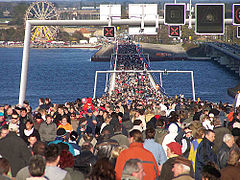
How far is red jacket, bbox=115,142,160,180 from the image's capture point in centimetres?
747

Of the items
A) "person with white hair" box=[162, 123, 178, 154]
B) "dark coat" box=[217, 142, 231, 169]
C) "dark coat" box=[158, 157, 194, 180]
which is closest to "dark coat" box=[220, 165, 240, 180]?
"dark coat" box=[158, 157, 194, 180]

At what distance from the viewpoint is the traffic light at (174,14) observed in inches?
896

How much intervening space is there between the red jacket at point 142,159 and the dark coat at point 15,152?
5.62 feet

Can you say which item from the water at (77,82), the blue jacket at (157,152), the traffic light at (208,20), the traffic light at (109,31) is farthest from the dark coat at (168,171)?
the water at (77,82)

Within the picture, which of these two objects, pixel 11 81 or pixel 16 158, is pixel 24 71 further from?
pixel 11 81

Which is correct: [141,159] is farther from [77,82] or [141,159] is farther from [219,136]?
[77,82]

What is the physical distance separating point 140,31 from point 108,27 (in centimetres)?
141

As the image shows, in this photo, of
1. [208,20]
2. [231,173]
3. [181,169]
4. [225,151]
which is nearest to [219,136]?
[225,151]

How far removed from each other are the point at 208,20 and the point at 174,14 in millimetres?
1408

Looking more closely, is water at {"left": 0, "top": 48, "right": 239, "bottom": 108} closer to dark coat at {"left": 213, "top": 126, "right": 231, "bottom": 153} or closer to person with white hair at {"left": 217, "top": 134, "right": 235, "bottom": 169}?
dark coat at {"left": 213, "top": 126, "right": 231, "bottom": 153}

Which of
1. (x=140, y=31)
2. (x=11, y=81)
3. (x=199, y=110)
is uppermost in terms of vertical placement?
(x=140, y=31)

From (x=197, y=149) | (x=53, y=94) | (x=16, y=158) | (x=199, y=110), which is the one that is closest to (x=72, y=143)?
(x=16, y=158)

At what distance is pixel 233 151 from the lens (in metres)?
7.39

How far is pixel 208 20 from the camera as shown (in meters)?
23.0
